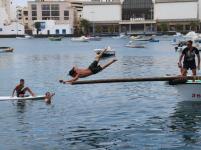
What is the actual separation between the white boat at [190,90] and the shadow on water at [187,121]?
0.50 metres

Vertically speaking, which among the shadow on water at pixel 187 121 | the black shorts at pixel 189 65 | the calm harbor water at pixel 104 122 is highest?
the black shorts at pixel 189 65

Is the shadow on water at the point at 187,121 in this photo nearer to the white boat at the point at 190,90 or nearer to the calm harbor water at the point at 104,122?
the calm harbor water at the point at 104,122

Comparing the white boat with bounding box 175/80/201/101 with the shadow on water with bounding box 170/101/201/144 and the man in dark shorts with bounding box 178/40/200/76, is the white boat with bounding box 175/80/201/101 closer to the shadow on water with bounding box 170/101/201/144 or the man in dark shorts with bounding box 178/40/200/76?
the shadow on water with bounding box 170/101/201/144

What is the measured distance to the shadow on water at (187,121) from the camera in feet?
82.0

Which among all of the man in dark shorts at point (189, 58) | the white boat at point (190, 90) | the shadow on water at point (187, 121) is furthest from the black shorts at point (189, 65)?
Answer: the shadow on water at point (187, 121)

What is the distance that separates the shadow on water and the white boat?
1.64ft

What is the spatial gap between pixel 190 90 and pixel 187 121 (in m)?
3.02

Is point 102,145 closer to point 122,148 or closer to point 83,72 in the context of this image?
point 122,148

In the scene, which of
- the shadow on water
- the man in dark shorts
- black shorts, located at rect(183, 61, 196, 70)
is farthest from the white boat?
black shorts, located at rect(183, 61, 196, 70)

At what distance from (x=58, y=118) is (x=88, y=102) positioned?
6921 mm

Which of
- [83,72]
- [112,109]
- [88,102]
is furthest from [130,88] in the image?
[83,72]

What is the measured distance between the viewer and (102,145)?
940 inches

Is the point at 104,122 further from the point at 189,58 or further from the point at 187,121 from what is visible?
the point at 189,58

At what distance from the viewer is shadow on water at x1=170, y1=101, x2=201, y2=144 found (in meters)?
25.0
